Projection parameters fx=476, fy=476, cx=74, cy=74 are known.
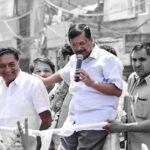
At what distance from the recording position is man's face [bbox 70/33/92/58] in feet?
11.7

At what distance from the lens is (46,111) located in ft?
12.5

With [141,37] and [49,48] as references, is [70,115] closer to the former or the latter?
[141,37]

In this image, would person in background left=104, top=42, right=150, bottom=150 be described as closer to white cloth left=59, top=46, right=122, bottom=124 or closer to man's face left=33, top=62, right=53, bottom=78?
white cloth left=59, top=46, right=122, bottom=124

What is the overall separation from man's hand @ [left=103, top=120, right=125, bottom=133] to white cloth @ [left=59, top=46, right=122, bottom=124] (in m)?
0.10

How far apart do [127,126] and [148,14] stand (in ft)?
48.3

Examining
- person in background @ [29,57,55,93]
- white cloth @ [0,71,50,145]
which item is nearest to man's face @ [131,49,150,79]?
white cloth @ [0,71,50,145]

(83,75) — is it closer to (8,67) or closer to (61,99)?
(8,67)

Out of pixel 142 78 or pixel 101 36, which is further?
pixel 101 36

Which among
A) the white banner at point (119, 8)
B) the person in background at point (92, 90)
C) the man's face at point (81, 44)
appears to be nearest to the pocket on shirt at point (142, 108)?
the person in background at point (92, 90)

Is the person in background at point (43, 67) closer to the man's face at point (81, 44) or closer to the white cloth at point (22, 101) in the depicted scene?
the white cloth at point (22, 101)

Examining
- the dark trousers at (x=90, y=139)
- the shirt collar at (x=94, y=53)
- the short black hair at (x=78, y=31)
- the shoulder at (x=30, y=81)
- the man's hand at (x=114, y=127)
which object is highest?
the short black hair at (x=78, y=31)

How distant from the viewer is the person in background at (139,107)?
3.51 m

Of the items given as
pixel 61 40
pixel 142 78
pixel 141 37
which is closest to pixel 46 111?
pixel 142 78

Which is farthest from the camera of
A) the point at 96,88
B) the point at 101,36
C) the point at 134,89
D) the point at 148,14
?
the point at 101,36
